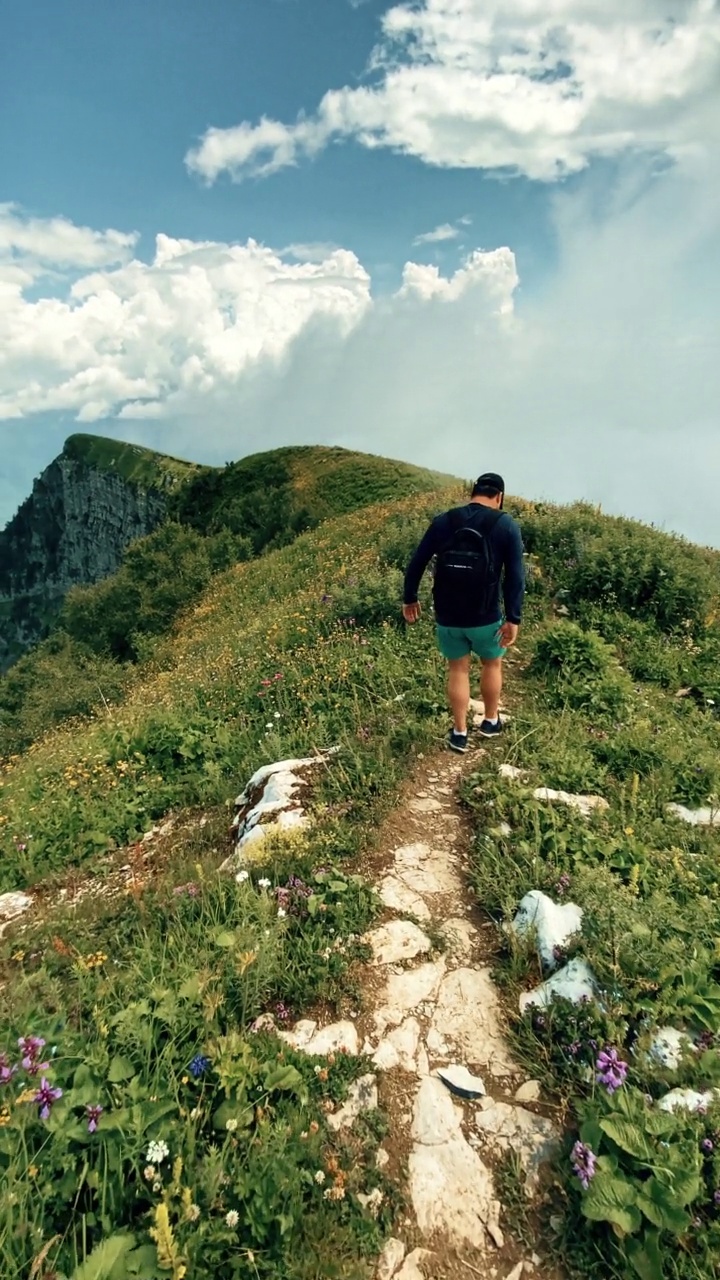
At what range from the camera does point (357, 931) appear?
180 inches

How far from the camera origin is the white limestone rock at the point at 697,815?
600 centimetres

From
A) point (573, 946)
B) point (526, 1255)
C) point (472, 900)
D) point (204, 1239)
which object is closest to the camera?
point (204, 1239)

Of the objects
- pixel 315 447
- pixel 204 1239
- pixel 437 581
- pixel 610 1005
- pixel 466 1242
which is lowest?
pixel 466 1242

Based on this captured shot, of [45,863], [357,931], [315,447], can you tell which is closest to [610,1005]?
[357,931]

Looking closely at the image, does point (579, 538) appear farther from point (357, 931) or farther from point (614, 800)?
point (357, 931)

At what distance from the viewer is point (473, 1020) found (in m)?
4.05

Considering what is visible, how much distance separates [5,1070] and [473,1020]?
2516 mm

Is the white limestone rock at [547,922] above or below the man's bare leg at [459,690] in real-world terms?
below

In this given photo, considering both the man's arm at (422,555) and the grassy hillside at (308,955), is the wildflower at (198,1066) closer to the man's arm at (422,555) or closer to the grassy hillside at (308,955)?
the grassy hillside at (308,955)

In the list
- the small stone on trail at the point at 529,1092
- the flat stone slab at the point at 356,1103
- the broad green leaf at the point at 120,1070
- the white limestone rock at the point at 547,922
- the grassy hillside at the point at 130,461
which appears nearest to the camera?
the broad green leaf at the point at 120,1070

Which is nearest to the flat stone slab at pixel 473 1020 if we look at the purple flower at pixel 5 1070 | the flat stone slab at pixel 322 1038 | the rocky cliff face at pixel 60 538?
the flat stone slab at pixel 322 1038

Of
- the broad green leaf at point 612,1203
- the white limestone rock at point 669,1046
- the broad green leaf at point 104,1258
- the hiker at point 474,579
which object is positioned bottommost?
the broad green leaf at point 612,1203

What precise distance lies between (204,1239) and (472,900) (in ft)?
8.99

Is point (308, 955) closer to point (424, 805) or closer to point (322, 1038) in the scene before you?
point (322, 1038)
